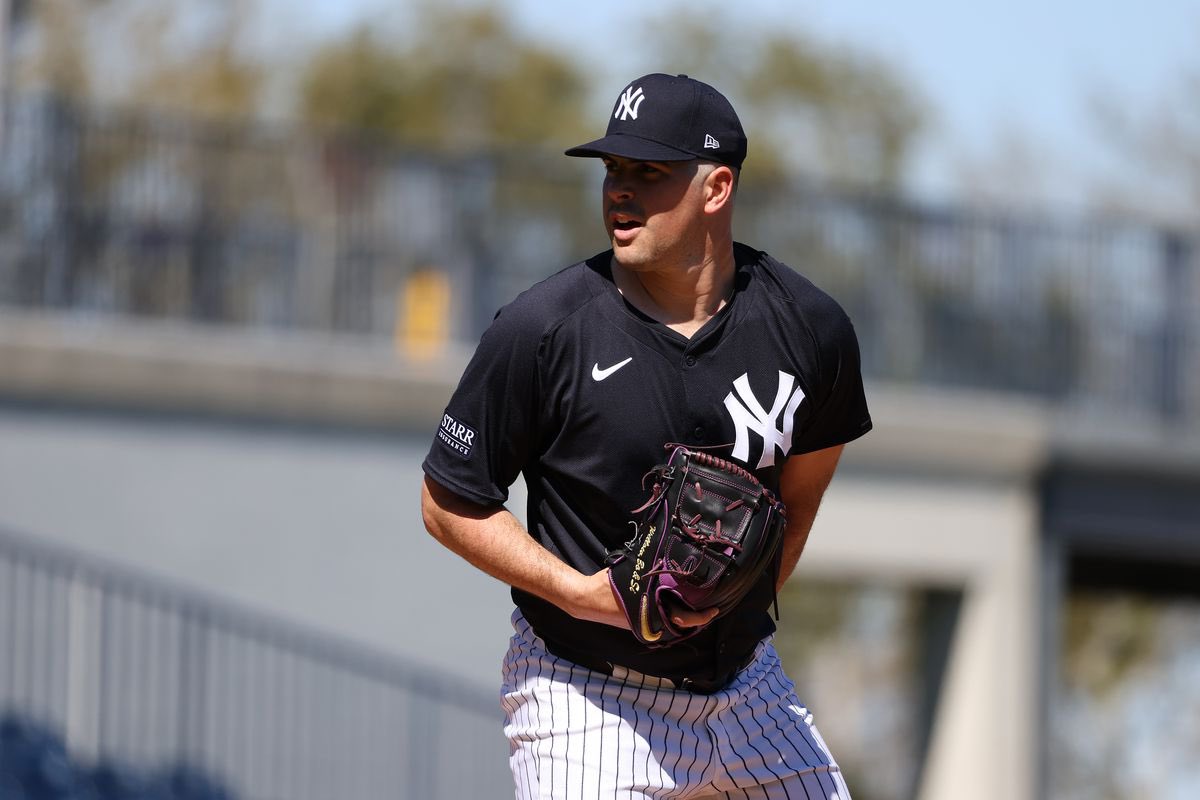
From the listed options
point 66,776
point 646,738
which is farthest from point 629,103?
point 66,776

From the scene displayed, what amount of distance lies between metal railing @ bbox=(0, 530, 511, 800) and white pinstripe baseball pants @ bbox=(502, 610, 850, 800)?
24.1 feet

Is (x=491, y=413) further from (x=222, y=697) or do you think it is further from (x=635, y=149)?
(x=222, y=697)

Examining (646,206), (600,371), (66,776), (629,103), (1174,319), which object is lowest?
(66,776)

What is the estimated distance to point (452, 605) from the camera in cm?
1361

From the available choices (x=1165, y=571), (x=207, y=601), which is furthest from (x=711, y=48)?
(x=207, y=601)

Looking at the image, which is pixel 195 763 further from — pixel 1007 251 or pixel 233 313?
pixel 1007 251

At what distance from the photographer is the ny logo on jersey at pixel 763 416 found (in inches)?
167

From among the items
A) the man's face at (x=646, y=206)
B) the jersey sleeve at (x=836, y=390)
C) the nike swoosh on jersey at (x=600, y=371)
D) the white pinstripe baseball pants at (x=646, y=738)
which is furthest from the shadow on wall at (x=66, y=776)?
the man's face at (x=646, y=206)

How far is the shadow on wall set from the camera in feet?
34.7

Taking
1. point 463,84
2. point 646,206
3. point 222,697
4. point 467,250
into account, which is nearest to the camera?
point 646,206

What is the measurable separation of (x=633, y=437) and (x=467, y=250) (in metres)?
10.3

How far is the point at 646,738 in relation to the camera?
4258 mm

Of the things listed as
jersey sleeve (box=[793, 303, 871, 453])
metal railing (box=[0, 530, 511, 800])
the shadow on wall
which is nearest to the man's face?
jersey sleeve (box=[793, 303, 871, 453])

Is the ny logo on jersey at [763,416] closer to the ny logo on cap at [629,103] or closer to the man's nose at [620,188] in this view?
the man's nose at [620,188]
